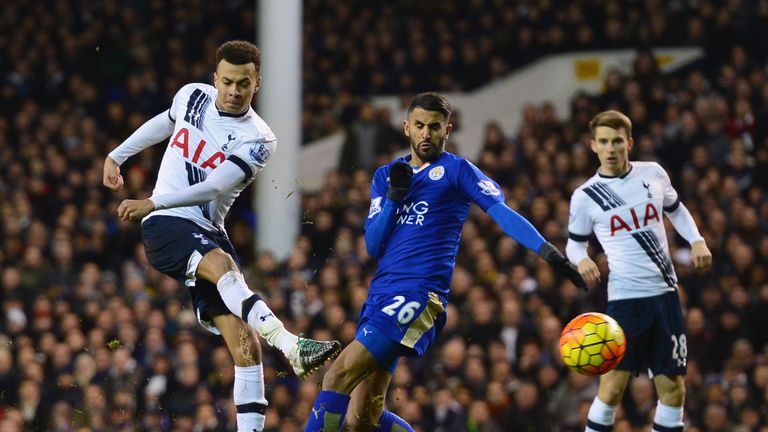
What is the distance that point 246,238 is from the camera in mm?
16422

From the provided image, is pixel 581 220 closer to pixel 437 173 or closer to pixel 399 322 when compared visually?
pixel 437 173

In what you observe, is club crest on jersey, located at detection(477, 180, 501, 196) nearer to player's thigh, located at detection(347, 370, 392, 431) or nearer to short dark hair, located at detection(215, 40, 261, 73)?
player's thigh, located at detection(347, 370, 392, 431)

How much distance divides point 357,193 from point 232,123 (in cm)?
660

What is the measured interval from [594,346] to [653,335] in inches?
35.0

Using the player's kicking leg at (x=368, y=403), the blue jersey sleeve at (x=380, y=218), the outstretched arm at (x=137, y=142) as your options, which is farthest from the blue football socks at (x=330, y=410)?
the outstretched arm at (x=137, y=142)

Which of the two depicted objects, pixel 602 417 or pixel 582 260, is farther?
pixel 602 417

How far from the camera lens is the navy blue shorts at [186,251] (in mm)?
8406

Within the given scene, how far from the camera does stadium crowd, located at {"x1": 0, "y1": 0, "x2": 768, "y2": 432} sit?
1258 cm

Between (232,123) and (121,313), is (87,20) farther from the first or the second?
(232,123)

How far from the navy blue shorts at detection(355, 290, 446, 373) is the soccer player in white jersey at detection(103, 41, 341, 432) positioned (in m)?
0.55

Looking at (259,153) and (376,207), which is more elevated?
(259,153)

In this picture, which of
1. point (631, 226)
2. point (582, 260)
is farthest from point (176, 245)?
point (631, 226)

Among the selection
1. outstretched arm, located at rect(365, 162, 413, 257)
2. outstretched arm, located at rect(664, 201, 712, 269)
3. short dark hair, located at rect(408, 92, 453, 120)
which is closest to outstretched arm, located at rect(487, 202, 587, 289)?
outstretched arm, located at rect(365, 162, 413, 257)

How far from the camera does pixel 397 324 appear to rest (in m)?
8.13
